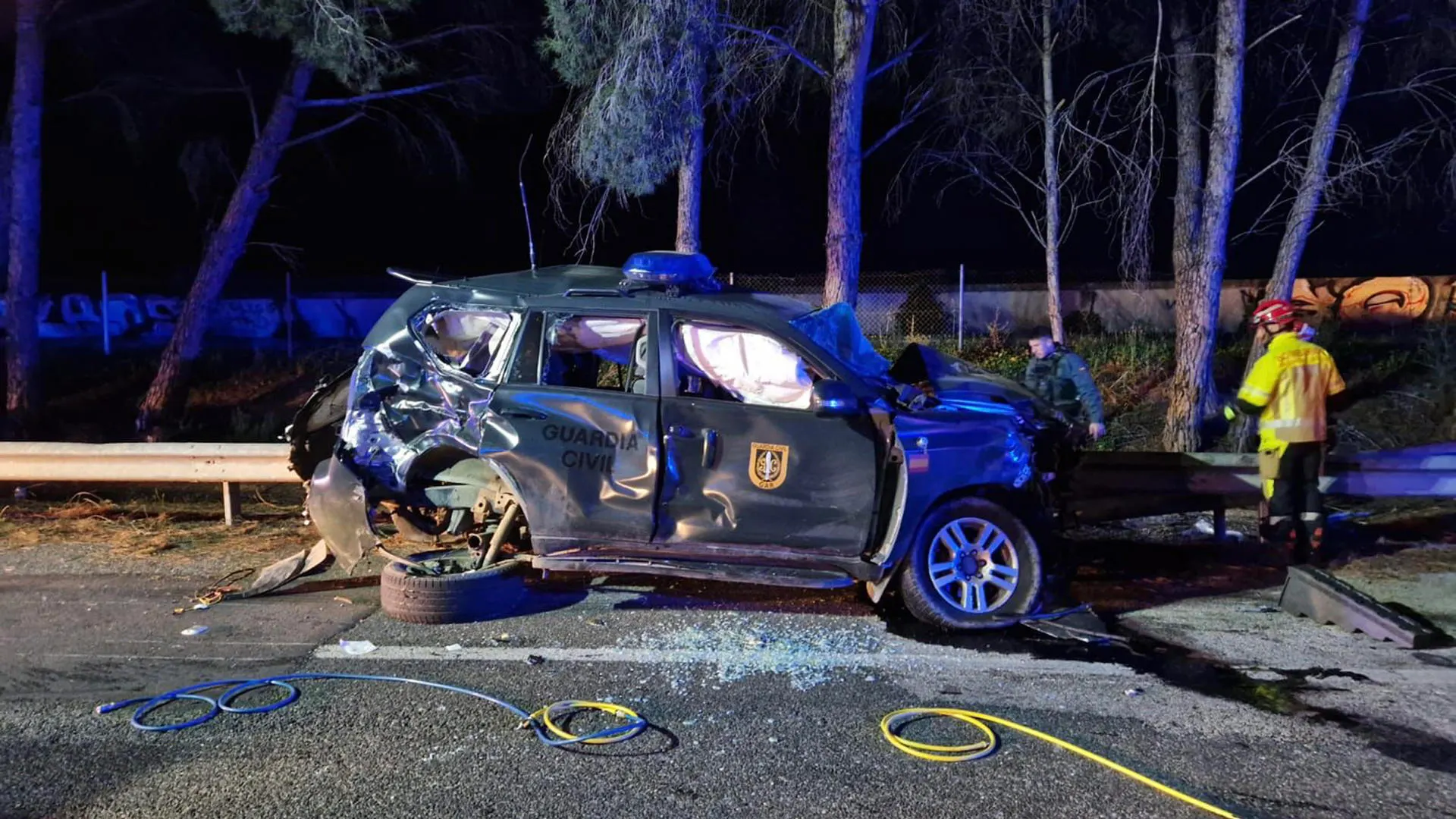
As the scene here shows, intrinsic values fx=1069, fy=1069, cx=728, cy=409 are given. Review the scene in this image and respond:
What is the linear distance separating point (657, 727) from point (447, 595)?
1761 mm

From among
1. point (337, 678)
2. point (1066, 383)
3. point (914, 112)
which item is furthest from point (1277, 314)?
point (914, 112)

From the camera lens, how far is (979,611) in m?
5.68

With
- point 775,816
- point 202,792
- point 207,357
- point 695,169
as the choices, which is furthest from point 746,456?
point 207,357

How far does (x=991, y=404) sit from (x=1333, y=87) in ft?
24.7

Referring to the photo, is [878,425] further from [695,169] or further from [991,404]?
[695,169]

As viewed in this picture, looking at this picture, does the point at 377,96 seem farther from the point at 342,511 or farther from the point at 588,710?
the point at 588,710

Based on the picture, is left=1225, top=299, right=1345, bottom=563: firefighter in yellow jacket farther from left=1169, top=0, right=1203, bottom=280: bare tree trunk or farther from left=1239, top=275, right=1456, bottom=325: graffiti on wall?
left=1239, top=275, right=1456, bottom=325: graffiti on wall

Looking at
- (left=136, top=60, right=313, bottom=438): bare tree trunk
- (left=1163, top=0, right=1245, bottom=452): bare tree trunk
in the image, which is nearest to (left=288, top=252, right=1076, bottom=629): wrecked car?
(left=1163, top=0, right=1245, bottom=452): bare tree trunk

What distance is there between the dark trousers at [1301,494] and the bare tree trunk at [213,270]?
517 inches

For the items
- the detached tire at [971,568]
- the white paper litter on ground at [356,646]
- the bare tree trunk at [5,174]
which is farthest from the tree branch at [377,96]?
the detached tire at [971,568]

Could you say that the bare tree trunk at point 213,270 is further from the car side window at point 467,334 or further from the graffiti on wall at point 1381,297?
the graffiti on wall at point 1381,297

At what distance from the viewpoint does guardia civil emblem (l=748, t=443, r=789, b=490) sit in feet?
18.3

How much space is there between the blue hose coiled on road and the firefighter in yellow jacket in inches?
192

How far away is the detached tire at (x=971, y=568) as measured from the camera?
18.5ft
